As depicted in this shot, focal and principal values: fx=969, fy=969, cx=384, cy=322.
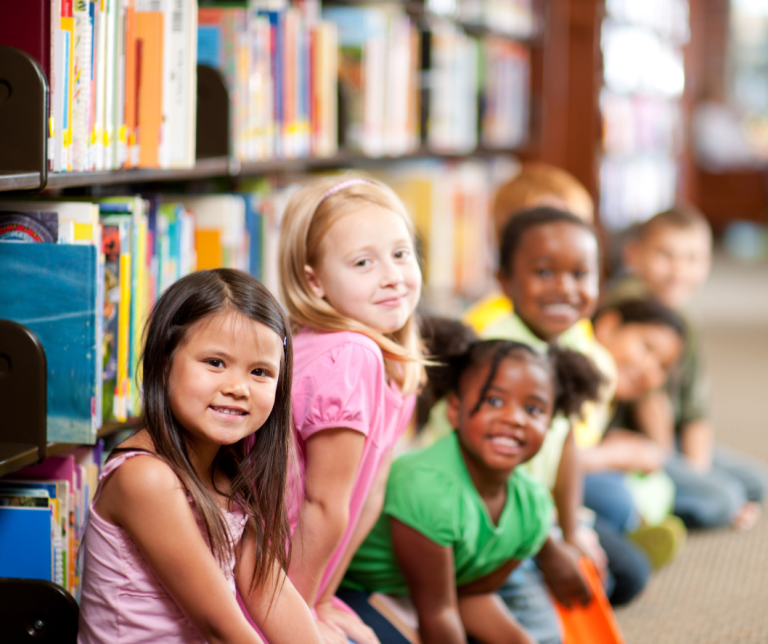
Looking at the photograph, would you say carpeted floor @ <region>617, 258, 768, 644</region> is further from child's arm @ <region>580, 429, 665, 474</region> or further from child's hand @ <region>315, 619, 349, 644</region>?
child's hand @ <region>315, 619, 349, 644</region>

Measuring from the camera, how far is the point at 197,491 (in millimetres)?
1072

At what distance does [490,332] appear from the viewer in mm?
1723

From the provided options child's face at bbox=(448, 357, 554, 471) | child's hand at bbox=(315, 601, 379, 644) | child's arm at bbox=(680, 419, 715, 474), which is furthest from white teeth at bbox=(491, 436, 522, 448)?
child's arm at bbox=(680, 419, 715, 474)

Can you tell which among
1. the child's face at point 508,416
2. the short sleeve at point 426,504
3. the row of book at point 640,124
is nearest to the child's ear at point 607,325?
the child's face at point 508,416

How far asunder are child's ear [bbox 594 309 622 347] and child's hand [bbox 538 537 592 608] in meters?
0.93

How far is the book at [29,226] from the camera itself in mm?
1252

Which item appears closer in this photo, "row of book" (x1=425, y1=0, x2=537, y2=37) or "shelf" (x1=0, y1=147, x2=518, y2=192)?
"shelf" (x1=0, y1=147, x2=518, y2=192)

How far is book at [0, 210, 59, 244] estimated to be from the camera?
1.25 metres

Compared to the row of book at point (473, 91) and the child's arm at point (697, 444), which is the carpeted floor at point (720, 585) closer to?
the child's arm at point (697, 444)

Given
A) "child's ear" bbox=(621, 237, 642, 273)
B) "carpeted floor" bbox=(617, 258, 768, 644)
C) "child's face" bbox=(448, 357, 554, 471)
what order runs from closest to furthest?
"child's face" bbox=(448, 357, 554, 471) → "carpeted floor" bbox=(617, 258, 768, 644) → "child's ear" bbox=(621, 237, 642, 273)

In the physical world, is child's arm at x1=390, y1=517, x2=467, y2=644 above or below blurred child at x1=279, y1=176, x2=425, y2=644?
below

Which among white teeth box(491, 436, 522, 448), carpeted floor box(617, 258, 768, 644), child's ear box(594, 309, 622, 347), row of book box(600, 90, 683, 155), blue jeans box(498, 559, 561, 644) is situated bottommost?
carpeted floor box(617, 258, 768, 644)

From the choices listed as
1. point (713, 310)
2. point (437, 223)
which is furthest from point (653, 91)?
point (437, 223)

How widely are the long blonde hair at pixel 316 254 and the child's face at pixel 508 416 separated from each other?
12 centimetres
